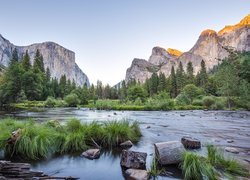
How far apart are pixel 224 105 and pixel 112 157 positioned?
135 feet

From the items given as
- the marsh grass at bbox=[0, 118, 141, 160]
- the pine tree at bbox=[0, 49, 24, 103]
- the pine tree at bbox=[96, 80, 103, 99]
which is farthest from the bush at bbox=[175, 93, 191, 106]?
the pine tree at bbox=[96, 80, 103, 99]

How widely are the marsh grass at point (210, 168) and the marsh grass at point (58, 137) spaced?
360cm

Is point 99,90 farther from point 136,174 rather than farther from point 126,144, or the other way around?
point 136,174

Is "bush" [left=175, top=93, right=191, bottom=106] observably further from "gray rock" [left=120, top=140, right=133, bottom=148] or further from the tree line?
"gray rock" [left=120, top=140, right=133, bottom=148]

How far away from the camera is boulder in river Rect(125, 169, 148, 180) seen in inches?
184

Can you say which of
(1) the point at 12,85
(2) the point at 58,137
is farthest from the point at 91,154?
(1) the point at 12,85

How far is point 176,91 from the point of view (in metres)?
83.3

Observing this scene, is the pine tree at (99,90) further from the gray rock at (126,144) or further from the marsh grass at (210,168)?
the marsh grass at (210,168)

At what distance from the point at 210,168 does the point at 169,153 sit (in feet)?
4.01

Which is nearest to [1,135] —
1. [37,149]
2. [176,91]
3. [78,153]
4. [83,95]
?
[37,149]

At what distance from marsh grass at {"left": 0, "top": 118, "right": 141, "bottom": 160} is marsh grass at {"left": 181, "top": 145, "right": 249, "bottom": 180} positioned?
360cm

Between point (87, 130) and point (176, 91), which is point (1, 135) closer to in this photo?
point (87, 130)

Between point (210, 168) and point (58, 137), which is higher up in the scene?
point (58, 137)

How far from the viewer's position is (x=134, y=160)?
218 inches
